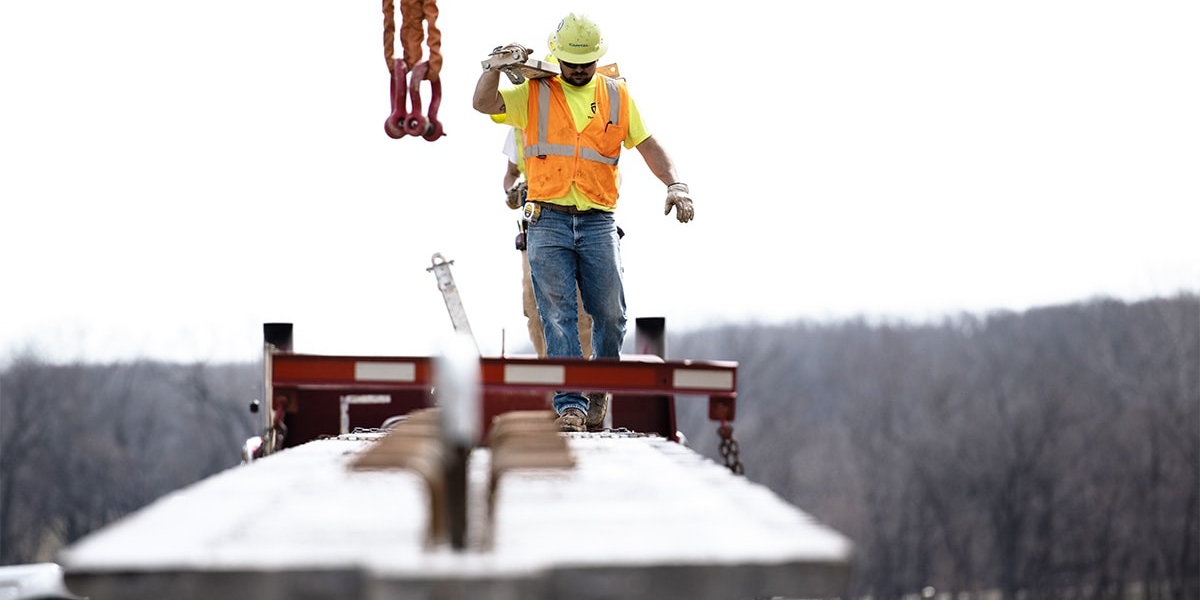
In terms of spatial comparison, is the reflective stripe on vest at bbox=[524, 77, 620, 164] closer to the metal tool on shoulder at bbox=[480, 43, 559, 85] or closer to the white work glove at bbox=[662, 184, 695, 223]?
the metal tool on shoulder at bbox=[480, 43, 559, 85]

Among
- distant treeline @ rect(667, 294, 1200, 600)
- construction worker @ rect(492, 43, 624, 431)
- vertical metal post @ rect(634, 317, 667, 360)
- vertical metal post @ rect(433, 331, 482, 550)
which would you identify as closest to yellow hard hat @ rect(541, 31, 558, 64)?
construction worker @ rect(492, 43, 624, 431)

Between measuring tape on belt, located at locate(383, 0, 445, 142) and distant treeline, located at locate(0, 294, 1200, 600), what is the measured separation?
63413 millimetres

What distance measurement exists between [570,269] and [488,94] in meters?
1.00

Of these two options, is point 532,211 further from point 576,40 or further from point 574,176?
point 576,40

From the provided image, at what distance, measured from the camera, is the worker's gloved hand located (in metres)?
10.6

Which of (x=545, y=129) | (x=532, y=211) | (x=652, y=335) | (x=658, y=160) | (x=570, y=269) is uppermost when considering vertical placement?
(x=545, y=129)

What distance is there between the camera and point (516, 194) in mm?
10602

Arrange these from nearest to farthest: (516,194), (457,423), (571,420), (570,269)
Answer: (457,423)
(571,420)
(570,269)
(516,194)

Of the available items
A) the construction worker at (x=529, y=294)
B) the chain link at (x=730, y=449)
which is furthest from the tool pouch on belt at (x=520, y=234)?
the chain link at (x=730, y=449)

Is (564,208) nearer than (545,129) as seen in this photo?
No

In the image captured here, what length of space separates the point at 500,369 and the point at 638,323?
148 inches

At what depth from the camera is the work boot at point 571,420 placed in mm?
8812

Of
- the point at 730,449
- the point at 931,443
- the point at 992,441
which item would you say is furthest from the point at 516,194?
the point at 931,443

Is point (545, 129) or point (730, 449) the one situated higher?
point (545, 129)
